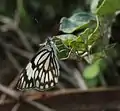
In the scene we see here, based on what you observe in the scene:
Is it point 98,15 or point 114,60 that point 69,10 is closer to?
point 114,60

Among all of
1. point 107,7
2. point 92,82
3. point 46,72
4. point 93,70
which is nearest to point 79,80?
point 92,82

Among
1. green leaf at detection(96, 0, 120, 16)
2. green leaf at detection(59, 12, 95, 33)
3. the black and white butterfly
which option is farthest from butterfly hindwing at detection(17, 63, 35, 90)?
green leaf at detection(96, 0, 120, 16)

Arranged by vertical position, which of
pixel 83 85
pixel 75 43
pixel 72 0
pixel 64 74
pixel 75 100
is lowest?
pixel 75 43

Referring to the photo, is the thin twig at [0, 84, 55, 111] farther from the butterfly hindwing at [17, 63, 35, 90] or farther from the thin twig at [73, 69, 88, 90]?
the butterfly hindwing at [17, 63, 35, 90]

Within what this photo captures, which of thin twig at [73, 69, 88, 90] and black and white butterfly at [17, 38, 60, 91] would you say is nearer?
black and white butterfly at [17, 38, 60, 91]

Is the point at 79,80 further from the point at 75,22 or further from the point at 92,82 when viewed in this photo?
the point at 75,22

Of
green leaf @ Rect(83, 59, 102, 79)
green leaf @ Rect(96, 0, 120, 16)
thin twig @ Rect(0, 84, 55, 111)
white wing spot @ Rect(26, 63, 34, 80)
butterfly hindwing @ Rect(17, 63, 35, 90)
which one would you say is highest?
green leaf @ Rect(83, 59, 102, 79)

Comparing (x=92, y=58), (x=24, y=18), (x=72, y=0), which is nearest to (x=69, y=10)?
(x=72, y=0)
